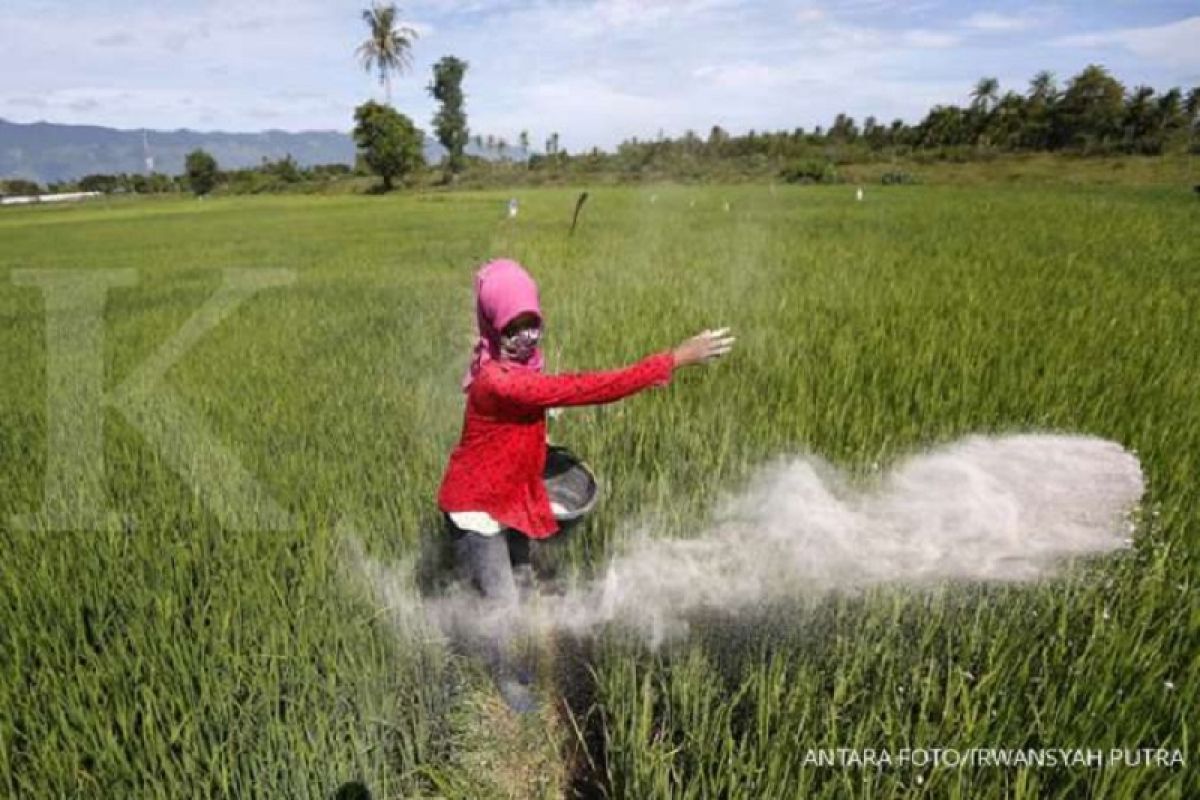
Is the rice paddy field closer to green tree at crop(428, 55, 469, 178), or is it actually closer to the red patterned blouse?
the red patterned blouse

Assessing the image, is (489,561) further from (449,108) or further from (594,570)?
(449,108)

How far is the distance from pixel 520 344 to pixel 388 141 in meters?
50.8

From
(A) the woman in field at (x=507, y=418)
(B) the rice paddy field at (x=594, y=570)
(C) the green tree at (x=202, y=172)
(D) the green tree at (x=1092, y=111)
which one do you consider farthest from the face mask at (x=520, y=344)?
(C) the green tree at (x=202, y=172)

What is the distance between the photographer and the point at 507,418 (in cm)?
199

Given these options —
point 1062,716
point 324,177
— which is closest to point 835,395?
point 1062,716

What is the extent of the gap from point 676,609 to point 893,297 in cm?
370

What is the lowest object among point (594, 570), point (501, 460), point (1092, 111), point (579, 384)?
point (594, 570)

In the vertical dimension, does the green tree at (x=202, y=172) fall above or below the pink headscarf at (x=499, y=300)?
above

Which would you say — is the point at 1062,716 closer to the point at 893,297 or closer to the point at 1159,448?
the point at 1159,448

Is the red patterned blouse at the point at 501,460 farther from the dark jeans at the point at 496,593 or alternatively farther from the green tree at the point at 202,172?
the green tree at the point at 202,172

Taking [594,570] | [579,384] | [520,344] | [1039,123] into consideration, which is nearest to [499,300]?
[520,344]

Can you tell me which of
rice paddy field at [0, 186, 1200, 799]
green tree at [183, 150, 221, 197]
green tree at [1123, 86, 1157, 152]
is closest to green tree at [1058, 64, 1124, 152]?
green tree at [1123, 86, 1157, 152]

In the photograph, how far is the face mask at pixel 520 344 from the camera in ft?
6.10

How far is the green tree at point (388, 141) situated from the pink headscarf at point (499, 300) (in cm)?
4881
